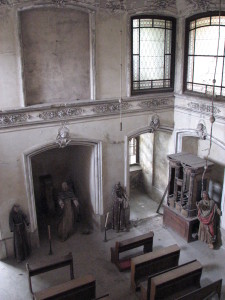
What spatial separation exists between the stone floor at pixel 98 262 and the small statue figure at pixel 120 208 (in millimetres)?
263

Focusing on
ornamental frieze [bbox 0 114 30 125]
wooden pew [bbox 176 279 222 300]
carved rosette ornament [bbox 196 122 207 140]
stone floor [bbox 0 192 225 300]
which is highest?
ornamental frieze [bbox 0 114 30 125]

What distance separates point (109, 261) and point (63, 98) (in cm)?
460

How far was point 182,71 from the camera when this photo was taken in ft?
32.8

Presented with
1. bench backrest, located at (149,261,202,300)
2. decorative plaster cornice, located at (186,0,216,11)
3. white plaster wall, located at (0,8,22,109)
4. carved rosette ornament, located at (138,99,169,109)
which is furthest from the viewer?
carved rosette ornament, located at (138,99,169,109)

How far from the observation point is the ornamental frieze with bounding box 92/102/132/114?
30.4 feet

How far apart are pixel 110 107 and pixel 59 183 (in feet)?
12.9

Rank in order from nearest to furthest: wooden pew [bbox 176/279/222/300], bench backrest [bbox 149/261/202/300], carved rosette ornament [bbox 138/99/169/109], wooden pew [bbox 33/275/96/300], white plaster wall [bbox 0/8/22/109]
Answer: wooden pew [bbox 176/279/222/300] → wooden pew [bbox 33/275/96/300] → bench backrest [bbox 149/261/202/300] → white plaster wall [bbox 0/8/22/109] → carved rosette ornament [bbox 138/99/169/109]

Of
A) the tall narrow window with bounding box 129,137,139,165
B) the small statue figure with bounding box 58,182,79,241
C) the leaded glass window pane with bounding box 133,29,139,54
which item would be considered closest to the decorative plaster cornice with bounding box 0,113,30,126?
the small statue figure with bounding box 58,182,79,241

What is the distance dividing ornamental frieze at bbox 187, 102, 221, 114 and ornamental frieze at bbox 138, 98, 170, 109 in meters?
0.75

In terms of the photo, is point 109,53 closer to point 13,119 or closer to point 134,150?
point 13,119

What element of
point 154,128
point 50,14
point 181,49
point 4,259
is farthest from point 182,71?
point 4,259

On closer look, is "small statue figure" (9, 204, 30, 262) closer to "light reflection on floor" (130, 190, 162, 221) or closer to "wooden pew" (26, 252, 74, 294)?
"wooden pew" (26, 252, 74, 294)

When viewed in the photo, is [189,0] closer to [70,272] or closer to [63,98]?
[63,98]

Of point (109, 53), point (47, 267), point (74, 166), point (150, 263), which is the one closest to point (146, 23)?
point (109, 53)
